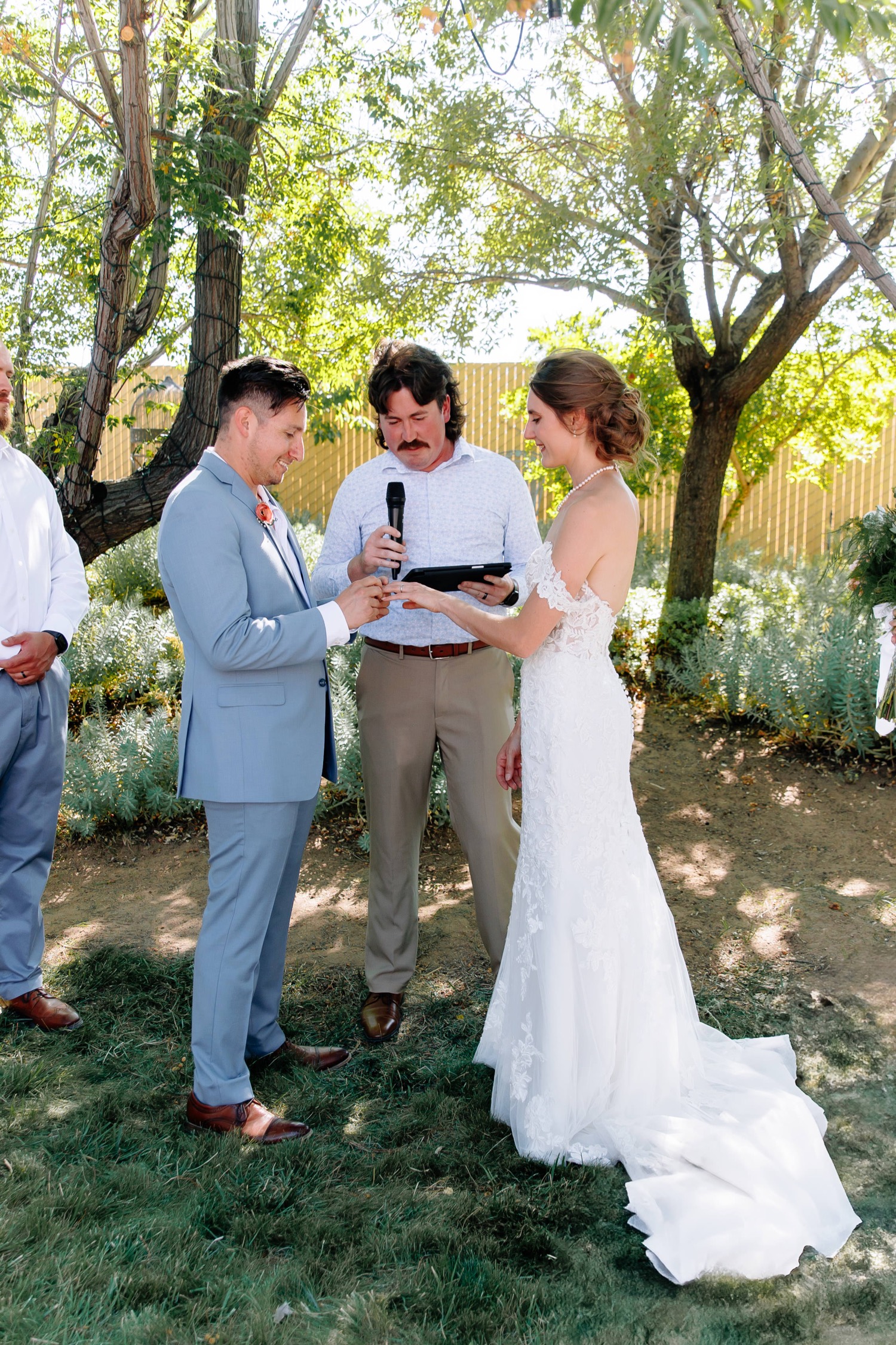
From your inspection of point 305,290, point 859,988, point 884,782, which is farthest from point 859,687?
point 305,290

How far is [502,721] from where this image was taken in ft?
12.6

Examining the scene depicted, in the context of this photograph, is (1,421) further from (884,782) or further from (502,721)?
(884,782)

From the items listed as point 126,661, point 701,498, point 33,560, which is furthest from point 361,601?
point 701,498

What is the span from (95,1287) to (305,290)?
6.71m

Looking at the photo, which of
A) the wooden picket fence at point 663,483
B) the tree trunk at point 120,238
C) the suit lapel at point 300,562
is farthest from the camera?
the wooden picket fence at point 663,483

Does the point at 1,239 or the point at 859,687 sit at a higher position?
the point at 1,239

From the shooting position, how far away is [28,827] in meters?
3.87

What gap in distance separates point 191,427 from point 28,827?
106 inches

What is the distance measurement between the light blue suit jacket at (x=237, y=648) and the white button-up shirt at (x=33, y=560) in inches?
37.6

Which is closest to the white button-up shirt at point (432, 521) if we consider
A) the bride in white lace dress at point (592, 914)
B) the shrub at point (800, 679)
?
the bride in white lace dress at point (592, 914)

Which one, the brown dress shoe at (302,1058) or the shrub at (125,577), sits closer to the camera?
the brown dress shoe at (302,1058)

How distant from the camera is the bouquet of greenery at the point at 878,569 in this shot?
13.0ft

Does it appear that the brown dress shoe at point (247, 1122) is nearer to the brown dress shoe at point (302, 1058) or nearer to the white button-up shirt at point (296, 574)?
the brown dress shoe at point (302, 1058)

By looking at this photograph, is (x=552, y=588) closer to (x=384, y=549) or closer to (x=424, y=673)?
(x=384, y=549)
